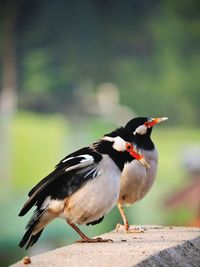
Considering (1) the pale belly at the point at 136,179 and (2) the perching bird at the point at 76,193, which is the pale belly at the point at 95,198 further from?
(1) the pale belly at the point at 136,179

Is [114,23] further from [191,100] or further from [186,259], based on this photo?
[186,259]

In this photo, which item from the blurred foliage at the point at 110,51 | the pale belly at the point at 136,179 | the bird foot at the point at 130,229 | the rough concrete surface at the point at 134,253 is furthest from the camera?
the blurred foliage at the point at 110,51

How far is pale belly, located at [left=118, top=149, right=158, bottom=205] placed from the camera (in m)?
4.82

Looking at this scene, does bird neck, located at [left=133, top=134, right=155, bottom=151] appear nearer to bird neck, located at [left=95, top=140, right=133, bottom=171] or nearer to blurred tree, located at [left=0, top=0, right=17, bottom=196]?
bird neck, located at [left=95, top=140, right=133, bottom=171]

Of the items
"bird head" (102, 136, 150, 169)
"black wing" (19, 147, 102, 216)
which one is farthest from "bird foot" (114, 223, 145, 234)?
"black wing" (19, 147, 102, 216)

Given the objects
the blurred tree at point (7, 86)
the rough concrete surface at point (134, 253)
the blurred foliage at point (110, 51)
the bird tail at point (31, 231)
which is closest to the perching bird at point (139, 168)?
the rough concrete surface at point (134, 253)

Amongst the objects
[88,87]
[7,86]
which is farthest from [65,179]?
[7,86]

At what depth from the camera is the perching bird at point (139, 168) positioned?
4.82 m

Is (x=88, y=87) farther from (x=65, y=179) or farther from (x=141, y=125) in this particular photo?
(x=65, y=179)

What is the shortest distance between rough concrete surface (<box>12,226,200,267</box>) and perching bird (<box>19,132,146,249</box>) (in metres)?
0.13

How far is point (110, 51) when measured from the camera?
15.2 m

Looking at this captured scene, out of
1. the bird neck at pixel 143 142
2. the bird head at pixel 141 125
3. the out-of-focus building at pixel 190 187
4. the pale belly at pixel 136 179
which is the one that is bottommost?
the out-of-focus building at pixel 190 187

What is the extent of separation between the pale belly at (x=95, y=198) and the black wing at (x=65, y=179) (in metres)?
0.03

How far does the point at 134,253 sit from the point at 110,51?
38.2 feet
